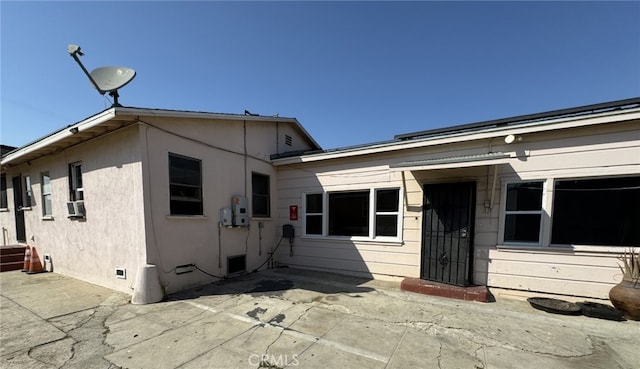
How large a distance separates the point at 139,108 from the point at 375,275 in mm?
6083

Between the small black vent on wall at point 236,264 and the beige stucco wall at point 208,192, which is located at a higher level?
the beige stucco wall at point 208,192

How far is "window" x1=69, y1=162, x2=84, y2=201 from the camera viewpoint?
585 cm

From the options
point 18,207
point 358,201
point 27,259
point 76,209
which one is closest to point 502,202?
point 358,201

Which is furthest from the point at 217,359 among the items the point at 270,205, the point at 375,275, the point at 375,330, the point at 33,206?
the point at 33,206

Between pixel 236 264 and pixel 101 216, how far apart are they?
10.1 feet

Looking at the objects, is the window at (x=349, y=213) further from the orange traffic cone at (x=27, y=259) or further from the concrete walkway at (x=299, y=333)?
the orange traffic cone at (x=27, y=259)

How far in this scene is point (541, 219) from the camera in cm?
452

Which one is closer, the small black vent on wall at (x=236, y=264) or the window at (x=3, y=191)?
the small black vent on wall at (x=236, y=264)

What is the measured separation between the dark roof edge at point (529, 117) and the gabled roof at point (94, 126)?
4.44 meters

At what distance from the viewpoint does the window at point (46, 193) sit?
689cm

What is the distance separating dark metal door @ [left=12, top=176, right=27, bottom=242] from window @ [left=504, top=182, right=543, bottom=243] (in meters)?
14.0

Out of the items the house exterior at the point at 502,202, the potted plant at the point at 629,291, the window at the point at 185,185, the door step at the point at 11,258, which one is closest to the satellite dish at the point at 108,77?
the window at the point at 185,185

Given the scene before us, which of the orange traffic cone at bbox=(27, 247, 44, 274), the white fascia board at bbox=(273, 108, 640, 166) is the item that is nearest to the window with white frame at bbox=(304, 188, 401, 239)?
the white fascia board at bbox=(273, 108, 640, 166)

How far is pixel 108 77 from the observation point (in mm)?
4676
